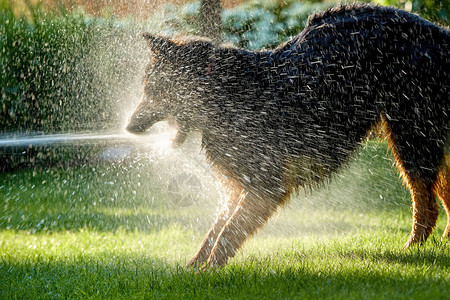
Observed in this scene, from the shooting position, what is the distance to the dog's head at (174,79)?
3.27m

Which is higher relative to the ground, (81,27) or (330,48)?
(330,48)

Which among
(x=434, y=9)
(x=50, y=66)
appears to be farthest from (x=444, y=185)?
(x=50, y=66)

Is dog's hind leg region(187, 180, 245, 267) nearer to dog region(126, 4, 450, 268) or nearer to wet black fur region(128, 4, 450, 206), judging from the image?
dog region(126, 4, 450, 268)

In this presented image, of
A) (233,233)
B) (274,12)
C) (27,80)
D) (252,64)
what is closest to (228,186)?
(233,233)

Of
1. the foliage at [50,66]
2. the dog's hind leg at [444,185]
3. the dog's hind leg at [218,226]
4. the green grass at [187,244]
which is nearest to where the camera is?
the green grass at [187,244]

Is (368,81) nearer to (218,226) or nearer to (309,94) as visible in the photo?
(309,94)

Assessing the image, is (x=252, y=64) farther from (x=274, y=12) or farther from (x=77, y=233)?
(x=274, y=12)

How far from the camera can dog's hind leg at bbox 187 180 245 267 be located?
10.6ft

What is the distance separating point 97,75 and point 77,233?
4.24 metres

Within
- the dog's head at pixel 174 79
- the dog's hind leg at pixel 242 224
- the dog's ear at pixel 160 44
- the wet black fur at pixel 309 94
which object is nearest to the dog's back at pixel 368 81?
the wet black fur at pixel 309 94

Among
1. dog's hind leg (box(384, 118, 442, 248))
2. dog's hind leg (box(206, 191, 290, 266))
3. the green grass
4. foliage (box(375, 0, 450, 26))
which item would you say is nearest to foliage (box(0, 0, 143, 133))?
the green grass

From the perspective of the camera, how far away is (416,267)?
2.87 m

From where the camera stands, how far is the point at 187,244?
4188mm

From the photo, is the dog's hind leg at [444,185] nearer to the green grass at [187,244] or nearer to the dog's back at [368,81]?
the dog's back at [368,81]
